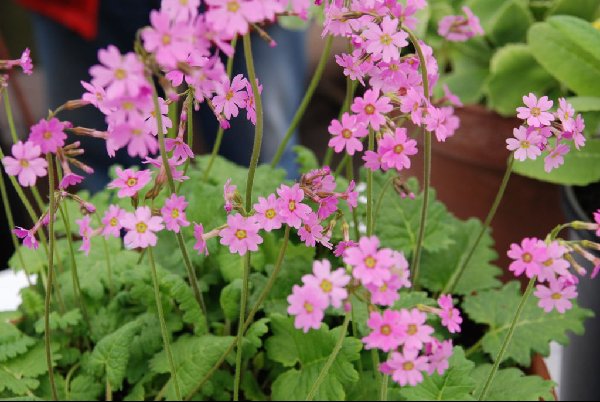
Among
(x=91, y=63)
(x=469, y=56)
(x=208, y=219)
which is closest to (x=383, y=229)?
(x=208, y=219)

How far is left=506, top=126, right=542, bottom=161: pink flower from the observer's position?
1.48ft

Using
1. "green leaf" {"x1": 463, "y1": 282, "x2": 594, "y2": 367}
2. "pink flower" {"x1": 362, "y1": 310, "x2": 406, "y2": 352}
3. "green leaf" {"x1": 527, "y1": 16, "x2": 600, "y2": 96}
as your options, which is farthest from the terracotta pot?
"pink flower" {"x1": 362, "y1": 310, "x2": 406, "y2": 352}

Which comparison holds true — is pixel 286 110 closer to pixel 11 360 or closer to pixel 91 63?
pixel 91 63

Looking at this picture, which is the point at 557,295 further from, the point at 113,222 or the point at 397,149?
the point at 113,222

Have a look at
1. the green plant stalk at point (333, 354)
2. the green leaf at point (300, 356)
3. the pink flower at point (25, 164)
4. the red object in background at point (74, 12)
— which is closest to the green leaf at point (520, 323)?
the green leaf at point (300, 356)

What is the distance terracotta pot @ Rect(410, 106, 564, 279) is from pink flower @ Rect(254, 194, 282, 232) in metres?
0.59

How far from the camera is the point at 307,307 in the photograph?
1.09ft

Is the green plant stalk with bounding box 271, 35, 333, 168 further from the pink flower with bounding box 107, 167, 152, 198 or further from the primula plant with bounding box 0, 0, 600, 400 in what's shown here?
the pink flower with bounding box 107, 167, 152, 198

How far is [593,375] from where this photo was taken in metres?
0.74

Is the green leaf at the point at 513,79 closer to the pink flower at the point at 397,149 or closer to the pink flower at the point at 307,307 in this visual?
the pink flower at the point at 397,149

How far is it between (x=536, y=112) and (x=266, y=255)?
13.6 inches

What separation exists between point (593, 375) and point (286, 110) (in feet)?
3.56

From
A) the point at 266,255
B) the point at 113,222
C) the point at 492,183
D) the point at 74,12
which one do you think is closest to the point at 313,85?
the point at 266,255

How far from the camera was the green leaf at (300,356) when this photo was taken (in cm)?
60
